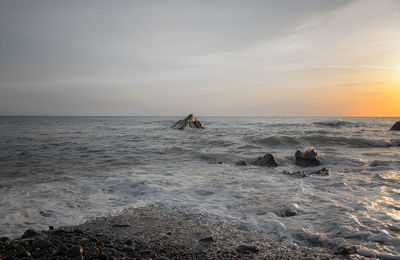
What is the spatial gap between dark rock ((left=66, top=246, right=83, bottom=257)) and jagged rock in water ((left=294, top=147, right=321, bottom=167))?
8.20 metres

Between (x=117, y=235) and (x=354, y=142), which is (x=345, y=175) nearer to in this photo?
(x=117, y=235)

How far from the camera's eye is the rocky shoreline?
2639mm

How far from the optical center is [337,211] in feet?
13.2

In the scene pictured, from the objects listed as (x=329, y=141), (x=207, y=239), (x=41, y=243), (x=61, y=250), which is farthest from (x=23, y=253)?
(x=329, y=141)

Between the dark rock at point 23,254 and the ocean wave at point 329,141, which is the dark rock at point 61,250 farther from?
the ocean wave at point 329,141

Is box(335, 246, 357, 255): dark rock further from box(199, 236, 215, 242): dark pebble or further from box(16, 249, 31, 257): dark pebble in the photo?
box(16, 249, 31, 257): dark pebble

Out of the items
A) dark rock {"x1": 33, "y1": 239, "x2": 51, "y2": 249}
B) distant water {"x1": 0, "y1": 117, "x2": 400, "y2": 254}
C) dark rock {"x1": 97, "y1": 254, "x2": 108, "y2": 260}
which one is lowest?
distant water {"x1": 0, "y1": 117, "x2": 400, "y2": 254}

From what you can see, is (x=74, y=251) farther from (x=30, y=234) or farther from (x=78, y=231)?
(x=30, y=234)

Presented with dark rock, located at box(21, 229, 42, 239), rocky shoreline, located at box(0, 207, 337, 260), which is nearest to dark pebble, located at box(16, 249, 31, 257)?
rocky shoreline, located at box(0, 207, 337, 260)

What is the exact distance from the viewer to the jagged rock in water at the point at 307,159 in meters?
8.75

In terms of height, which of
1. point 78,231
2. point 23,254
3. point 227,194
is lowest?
point 227,194

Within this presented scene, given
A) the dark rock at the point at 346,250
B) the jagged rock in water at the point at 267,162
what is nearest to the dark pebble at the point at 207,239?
the dark rock at the point at 346,250

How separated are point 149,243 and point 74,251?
2.94ft

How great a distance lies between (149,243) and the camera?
2.99 m
